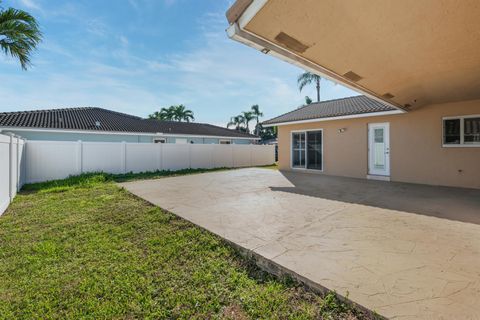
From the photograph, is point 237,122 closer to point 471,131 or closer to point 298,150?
point 298,150

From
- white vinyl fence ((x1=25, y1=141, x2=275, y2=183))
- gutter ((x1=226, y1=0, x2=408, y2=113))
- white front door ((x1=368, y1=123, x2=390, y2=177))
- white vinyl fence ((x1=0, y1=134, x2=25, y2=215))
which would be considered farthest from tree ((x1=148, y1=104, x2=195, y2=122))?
gutter ((x1=226, y1=0, x2=408, y2=113))

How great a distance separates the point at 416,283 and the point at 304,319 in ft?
4.39

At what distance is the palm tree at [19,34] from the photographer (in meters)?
5.48

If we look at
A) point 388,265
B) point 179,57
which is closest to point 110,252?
point 388,265

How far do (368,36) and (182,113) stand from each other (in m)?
41.2

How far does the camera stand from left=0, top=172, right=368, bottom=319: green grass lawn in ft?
7.71

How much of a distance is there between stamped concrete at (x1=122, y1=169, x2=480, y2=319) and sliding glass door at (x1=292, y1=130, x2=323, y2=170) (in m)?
5.14

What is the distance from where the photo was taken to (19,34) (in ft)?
18.6

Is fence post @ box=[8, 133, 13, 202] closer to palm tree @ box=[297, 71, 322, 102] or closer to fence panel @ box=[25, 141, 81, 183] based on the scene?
fence panel @ box=[25, 141, 81, 183]

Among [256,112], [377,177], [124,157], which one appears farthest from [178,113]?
[377,177]

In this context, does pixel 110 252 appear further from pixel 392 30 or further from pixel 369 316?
pixel 392 30

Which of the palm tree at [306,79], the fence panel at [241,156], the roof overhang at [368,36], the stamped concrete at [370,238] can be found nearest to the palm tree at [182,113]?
the palm tree at [306,79]

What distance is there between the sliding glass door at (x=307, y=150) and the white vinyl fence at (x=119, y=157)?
216 inches

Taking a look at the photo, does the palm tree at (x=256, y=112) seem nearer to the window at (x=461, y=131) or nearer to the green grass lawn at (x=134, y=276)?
the window at (x=461, y=131)
